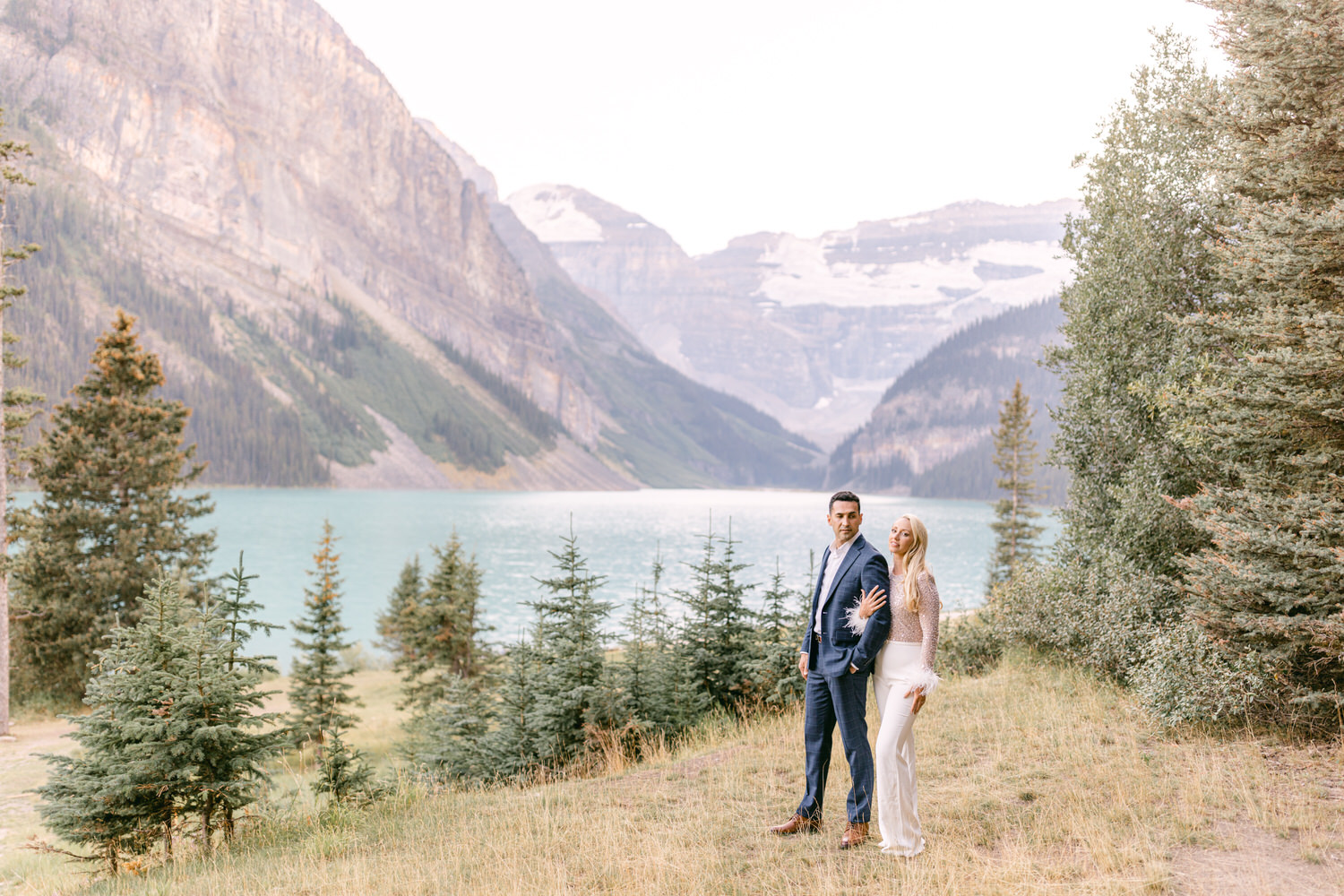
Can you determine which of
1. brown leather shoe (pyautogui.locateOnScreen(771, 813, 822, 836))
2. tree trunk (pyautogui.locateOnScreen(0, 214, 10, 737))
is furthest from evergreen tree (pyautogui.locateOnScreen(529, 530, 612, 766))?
tree trunk (pyautogui.locateOnScreen(0, 214, 10, 737))

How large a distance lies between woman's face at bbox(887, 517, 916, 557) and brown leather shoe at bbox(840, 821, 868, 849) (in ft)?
7.86

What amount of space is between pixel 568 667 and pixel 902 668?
26.7ft

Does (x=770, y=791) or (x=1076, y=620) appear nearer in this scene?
(x=770, y=791)

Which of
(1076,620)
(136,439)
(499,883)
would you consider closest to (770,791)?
(499,883)

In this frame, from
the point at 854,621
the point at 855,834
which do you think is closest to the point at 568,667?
the point at 855,834

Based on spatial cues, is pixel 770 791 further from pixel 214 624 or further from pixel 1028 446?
pixel 1028 446

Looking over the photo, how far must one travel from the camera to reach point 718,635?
588 inches

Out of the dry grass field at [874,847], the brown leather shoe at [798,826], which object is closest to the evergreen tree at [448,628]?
the dry grass field at [874,847]

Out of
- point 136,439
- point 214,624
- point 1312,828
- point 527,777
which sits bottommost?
point 527,777

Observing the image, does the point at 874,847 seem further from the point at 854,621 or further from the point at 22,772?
the point at 22,772

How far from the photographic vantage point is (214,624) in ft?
30.2

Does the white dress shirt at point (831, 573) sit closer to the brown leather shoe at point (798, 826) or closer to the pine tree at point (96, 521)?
the brown leather shoe at point (798, 826)

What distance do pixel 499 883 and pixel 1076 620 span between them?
450 inches

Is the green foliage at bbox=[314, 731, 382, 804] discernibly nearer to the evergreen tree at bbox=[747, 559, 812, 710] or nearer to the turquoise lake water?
the evergreen tree at bbox=[747, 559, 812, 710]
